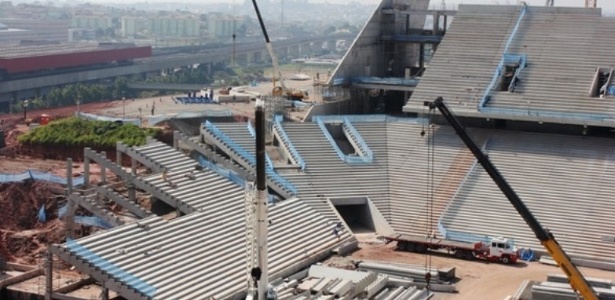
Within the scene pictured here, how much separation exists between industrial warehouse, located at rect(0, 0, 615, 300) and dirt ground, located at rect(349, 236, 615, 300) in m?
0.41

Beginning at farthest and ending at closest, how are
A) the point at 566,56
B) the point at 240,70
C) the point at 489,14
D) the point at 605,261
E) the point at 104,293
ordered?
the point at 240,70 → the point at 489,14 → the point at 566,56 → the point at 605,261 → the point at 104,293

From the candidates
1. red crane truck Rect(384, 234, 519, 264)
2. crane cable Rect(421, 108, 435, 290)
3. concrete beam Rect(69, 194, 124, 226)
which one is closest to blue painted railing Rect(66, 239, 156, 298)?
concrete beam Rect(69, 194, 124, 226)

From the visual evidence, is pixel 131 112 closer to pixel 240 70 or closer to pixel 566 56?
pixel 566 56

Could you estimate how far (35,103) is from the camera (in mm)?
80500

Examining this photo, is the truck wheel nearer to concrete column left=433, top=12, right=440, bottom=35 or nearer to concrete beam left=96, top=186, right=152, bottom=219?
concrete beam left=96, top=186, right=152, bottom=219

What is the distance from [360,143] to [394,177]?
2.95m

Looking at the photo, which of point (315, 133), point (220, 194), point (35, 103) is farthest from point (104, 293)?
point (35, 103)

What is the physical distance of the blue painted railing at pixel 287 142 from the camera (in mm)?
44375

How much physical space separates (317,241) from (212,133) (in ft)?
29.2

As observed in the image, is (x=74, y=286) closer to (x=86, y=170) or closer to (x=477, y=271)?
(x=86, y=170)

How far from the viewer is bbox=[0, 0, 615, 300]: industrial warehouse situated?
32.0 meters

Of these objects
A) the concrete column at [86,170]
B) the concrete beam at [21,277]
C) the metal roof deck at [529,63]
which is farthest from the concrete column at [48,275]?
the metal roof deck at [529,63]

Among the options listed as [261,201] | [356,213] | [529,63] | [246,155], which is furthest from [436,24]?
[261,201]

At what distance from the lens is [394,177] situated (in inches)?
1734
